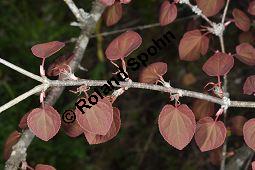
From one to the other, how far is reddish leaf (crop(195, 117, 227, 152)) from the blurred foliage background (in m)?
0.67

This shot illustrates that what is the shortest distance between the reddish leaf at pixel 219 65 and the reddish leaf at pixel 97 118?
29 cm

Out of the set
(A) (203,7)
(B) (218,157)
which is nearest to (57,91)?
(A) (203,7)

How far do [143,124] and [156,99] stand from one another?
4.9 inches

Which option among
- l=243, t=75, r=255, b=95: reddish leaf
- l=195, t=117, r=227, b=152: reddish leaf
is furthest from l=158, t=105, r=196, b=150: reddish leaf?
l=243, t=75, r=255, b=95: reddish leaf

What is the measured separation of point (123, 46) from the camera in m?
1.03

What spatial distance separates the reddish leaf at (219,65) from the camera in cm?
105

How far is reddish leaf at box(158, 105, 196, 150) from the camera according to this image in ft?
3.07

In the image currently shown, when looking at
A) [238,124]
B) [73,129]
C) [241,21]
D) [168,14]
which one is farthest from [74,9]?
[238,124]

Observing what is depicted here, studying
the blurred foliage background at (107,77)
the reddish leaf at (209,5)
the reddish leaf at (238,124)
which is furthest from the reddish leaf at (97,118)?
the blurred foliage background at (107,77)

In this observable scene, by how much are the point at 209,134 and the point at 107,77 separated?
0.92 m

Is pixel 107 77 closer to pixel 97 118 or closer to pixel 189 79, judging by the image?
pixel 189 79

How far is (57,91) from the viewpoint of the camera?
1.18 m

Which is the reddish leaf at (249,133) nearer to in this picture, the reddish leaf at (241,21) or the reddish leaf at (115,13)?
the reddish leaf at (241,21)

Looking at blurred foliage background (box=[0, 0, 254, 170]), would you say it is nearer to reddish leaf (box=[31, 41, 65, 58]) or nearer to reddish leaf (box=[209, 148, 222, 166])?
reddish leaf (box=[209, 148, 222, 166])
